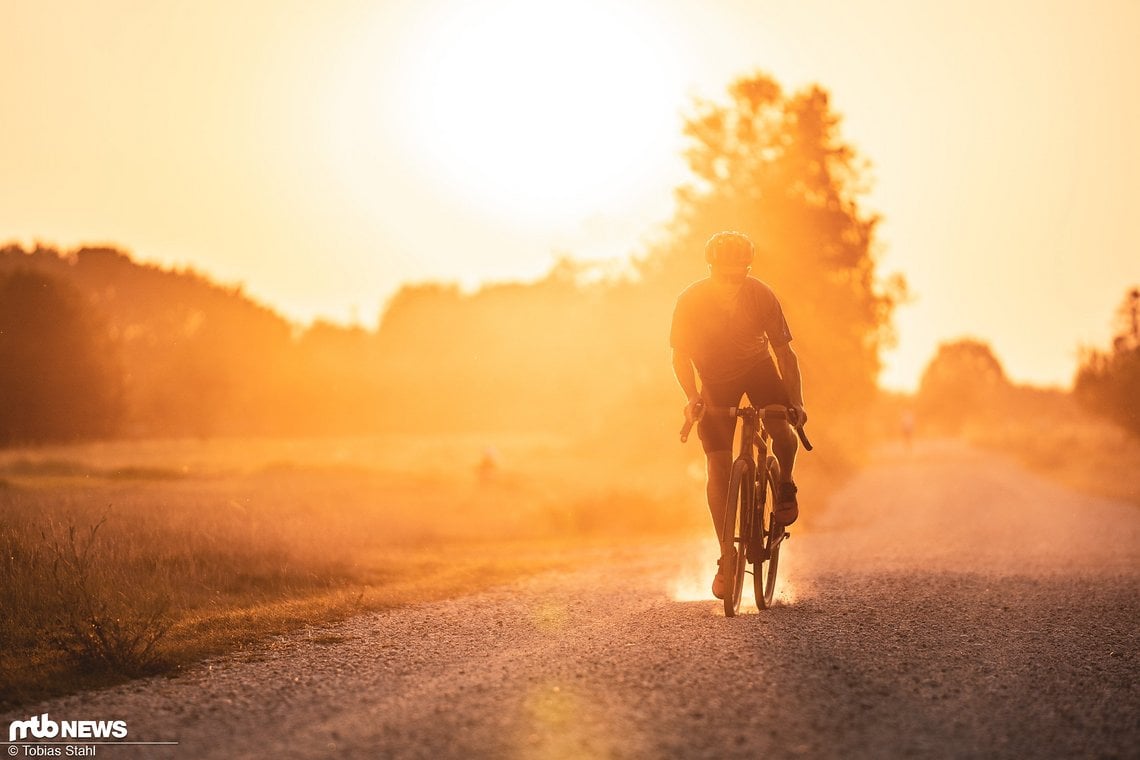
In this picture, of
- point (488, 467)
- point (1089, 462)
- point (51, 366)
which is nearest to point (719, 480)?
point (51, 366)

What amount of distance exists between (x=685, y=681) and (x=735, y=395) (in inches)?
98.6

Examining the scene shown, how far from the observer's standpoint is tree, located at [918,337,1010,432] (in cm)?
10131

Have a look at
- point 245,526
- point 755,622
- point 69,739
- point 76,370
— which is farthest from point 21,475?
point 755,622

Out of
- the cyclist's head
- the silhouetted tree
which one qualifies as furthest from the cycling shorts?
the silhouetted tree

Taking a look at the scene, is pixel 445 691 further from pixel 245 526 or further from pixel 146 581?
pixel 245 526

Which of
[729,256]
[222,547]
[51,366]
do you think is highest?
[51,366]

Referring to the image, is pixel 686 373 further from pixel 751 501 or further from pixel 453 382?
pixel 453 382

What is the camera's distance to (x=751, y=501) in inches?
262

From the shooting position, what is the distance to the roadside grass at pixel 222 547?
6.45 meters

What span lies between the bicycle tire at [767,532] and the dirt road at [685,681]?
0.68 feet

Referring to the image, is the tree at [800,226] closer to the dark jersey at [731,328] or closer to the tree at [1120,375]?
the tree at [1120,375]

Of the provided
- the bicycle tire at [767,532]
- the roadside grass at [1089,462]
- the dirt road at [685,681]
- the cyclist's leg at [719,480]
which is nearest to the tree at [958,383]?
the roadside grass at [1089,462]

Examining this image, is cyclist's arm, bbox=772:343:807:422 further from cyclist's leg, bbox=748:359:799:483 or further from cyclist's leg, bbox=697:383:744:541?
cyclist's leg, bbox=697:383:744:541

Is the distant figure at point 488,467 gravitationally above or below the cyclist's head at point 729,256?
below
